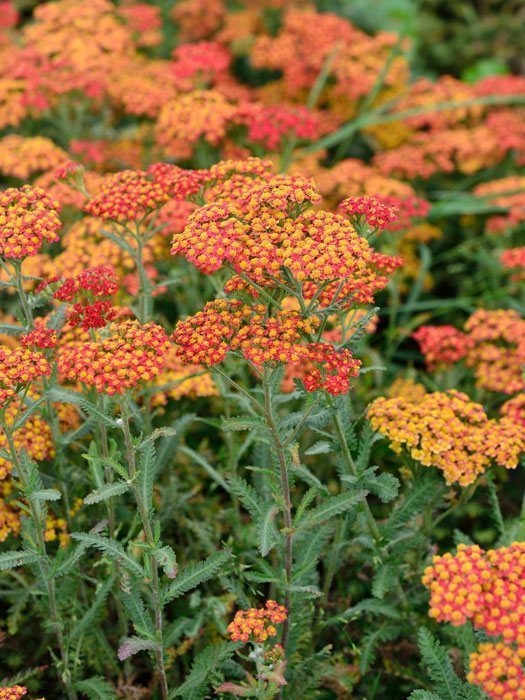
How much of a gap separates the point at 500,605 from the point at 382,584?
37.9 inches

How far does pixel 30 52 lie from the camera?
6414 mm

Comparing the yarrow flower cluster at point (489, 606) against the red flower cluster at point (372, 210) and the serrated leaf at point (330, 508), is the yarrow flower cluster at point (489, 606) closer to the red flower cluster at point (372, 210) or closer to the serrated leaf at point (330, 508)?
the serrated leaf at point (330, 508)

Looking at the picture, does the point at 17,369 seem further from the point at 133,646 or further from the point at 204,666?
the point at 204,666

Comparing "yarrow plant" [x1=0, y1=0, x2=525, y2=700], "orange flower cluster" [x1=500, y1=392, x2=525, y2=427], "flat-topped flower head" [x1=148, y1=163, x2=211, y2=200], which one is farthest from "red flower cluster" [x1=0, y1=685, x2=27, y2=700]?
"orange flower cluster" [x1=500, y1=392, x2=525, y2=427]

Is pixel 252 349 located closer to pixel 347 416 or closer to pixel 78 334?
pixel 347 416

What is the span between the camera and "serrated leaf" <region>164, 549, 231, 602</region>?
3318mm

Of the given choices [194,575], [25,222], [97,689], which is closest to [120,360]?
[25,222]

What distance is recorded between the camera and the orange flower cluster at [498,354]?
4613 millimetres

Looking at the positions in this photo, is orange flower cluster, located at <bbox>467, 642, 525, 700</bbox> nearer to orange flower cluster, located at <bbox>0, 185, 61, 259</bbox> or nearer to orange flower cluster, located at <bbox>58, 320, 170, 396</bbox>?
orange flower cluster, located at <bbox>58, 320, 170, 396</bbox>

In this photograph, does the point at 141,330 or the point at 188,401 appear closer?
the point at 141,330

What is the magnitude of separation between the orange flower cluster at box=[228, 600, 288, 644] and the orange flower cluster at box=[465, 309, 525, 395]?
6.87 feet

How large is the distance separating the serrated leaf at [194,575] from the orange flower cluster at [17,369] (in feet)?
3.45

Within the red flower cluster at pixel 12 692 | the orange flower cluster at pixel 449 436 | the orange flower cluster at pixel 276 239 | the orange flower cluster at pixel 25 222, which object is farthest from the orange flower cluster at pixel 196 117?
the red flower cluster at pixel 12 692

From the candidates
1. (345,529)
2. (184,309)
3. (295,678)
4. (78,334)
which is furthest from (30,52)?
(295,678)
